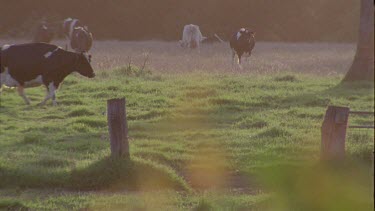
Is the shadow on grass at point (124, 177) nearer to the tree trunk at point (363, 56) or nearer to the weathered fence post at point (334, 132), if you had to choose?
the weathered fence post at point (334, 132)

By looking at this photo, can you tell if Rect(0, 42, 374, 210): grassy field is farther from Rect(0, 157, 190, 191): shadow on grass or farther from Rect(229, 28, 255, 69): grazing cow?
Rect(229, 28, 255, 69): grazing cow

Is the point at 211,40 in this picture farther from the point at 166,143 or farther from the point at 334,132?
the point at 334,132

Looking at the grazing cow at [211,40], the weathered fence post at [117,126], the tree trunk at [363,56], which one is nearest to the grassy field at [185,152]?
the weathered fence post at [117,126]

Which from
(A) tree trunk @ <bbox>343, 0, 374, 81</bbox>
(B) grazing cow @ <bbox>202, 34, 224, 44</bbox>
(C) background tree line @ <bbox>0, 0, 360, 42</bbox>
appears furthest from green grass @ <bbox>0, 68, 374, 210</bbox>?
(B) grazing cow @ <bbox>202, 34, 224, 44</bbox>

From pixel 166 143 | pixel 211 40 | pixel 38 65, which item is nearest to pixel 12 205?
pixel 38 65

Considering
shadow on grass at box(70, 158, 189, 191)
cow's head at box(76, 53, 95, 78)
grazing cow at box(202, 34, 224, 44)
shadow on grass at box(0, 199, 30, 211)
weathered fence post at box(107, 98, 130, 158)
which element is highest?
cow's head at box(76, 53, 95, 78)

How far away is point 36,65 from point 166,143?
5.08m

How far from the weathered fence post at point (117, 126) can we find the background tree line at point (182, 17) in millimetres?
30138

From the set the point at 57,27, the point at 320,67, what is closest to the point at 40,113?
the point at 320,67

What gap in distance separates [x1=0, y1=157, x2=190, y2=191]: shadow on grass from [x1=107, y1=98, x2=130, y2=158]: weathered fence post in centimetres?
14

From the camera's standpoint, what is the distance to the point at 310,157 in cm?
1122

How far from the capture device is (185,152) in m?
11.9

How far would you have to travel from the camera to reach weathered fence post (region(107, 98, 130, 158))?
10156 millimetres

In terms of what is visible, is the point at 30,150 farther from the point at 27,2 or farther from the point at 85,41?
the point at 27,2
